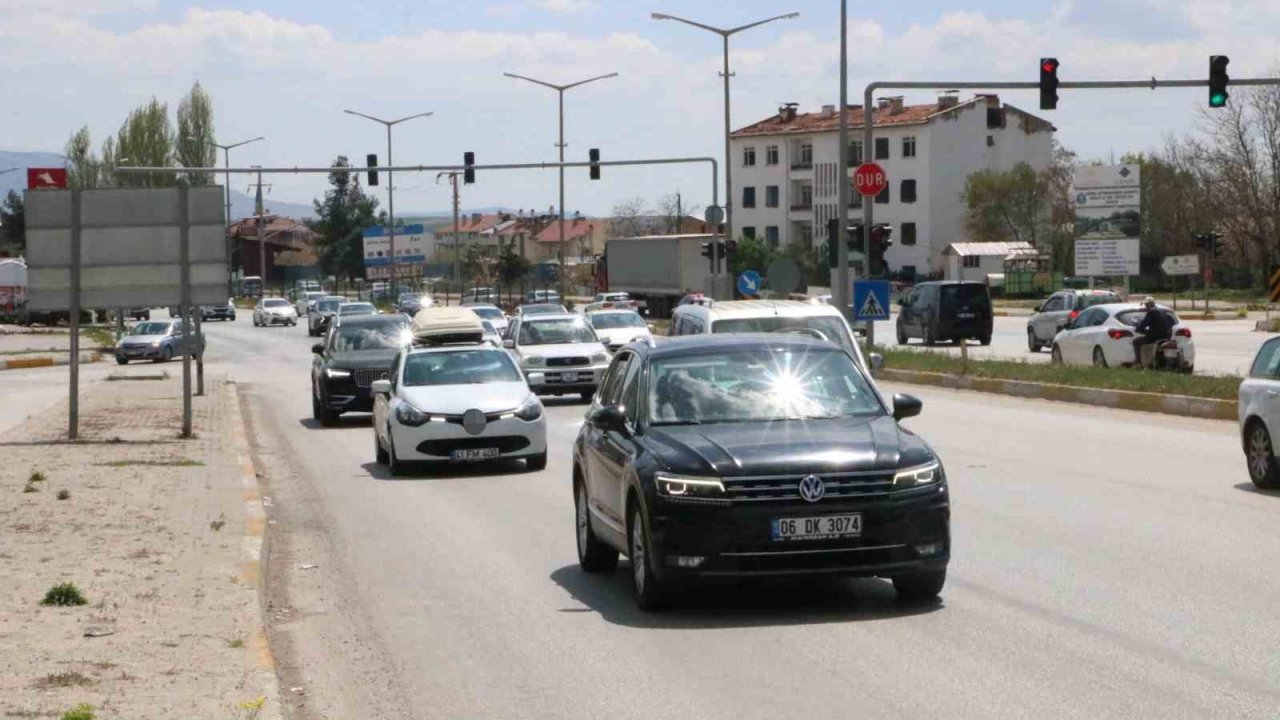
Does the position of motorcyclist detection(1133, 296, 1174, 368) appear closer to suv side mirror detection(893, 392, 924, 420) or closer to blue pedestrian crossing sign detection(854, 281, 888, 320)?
blue pedestrian crossing sign detection(854, 281, 888, 320)

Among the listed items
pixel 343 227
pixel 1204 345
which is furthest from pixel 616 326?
pixel 343 227

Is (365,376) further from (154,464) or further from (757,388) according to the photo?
(757,388)

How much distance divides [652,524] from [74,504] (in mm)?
7590

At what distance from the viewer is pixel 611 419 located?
425 inches

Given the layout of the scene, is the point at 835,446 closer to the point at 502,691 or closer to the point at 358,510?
the point at 502,691

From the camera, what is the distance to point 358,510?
16.8 meters

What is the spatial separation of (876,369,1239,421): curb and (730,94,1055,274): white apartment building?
79528 mm

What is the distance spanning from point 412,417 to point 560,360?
12.1m

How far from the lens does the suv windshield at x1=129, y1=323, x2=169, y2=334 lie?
58.8 metres

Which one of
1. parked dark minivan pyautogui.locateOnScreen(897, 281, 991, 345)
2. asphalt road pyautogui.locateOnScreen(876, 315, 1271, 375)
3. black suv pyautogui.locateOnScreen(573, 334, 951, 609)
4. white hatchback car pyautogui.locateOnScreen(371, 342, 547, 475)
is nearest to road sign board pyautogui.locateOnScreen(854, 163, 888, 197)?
asphalt road pyautogui.locateOnScreen(876, 315, 1271, 375)

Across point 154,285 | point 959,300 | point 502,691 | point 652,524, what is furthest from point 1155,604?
point 959,300

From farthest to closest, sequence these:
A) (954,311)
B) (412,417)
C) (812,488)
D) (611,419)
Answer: (954,311), (412,417), (611,419), (812,488)

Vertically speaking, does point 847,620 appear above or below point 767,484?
below

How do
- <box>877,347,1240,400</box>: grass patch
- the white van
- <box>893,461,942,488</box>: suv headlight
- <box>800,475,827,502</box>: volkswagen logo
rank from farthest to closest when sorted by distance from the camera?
<box>877,347,1240,400</box>: grass patch
the white van
<box>893,461,942,488</box>: suv headlight
<box>800,475,827,502</box>: volkswagen logo
